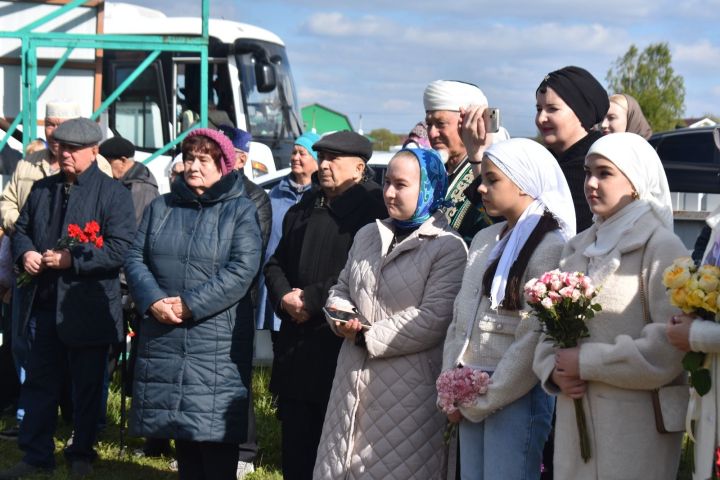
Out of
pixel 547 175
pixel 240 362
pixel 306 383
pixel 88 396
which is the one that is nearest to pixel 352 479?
pixel 306 383

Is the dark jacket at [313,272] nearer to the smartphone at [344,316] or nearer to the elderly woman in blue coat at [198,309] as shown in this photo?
the elderly woman in blue coat at [198,309]

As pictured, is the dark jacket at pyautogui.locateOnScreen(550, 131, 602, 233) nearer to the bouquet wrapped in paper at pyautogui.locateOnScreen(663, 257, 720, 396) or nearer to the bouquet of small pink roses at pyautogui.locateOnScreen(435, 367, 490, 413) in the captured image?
the bouquet of small pink roses at pyautogui.locateOnScreen(435, 367, 490, 413)

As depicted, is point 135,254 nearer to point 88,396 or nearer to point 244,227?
point 244,227

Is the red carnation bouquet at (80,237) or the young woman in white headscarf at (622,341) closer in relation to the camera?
the young woman in white headscarf at (622,341)

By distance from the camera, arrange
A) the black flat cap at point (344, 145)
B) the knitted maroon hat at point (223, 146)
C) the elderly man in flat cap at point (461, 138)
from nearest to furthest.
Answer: the elderly man in flat cap at point (461, 138)
the black flat cap at point (344, 145)
the knitted maroon hat at point (223, 146)

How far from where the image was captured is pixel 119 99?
15859 millimetres

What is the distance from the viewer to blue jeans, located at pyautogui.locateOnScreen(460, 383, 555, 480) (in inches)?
162

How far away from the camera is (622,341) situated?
145 inches

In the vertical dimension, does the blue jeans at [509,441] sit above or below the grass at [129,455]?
above

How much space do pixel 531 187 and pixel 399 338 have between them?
902mm

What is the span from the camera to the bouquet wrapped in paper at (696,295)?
3.31 meters

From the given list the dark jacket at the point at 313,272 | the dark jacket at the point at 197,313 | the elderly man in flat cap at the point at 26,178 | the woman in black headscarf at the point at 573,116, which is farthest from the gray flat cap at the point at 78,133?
the woman in black headscarf at the point at 573,116

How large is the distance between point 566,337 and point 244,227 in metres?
2.43

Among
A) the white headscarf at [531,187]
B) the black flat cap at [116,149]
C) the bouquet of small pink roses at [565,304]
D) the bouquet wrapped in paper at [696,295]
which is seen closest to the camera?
the bouquet wrapped in paper at [696,295]
